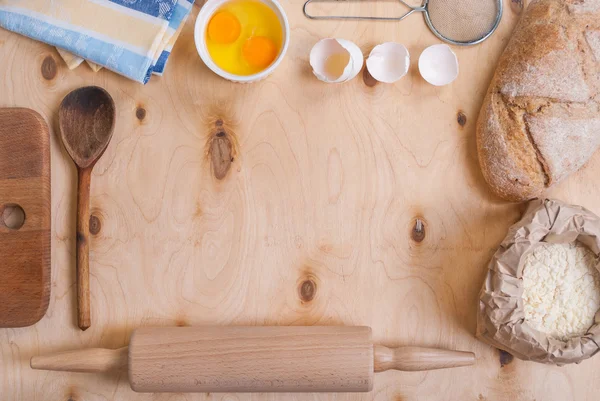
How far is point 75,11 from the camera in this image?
3.49 ft

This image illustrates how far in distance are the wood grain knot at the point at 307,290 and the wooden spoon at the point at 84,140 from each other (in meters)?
0.39

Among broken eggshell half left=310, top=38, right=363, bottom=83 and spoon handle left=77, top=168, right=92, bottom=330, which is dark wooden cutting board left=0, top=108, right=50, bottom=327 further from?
broken eggshell half left=310, top=38, right=363, bottom=83

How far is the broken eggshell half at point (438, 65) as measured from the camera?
3.43 ft

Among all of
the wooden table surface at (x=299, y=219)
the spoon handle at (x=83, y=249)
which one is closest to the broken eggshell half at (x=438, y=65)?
the wooden table surface at (x=299, y=219)

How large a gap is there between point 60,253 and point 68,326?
0.45ft

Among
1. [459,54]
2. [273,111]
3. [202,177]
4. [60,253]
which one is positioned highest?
[459,54]

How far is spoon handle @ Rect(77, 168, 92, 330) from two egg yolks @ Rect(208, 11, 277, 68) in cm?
34

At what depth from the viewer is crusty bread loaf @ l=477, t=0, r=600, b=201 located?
0.98 m

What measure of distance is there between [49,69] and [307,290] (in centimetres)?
65

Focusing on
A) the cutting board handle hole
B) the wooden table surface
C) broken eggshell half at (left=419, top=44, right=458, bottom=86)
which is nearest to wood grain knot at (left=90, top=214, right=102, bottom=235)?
the wooden table surface

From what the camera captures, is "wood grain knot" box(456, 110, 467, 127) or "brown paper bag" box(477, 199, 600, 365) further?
"wood grain knot" box(456, 110, 467, 127)

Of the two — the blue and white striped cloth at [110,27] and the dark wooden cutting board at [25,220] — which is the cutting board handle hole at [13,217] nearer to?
the dark wooden cutting board at [25,220]

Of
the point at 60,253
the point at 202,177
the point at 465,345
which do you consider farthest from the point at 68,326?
the point at 465,345

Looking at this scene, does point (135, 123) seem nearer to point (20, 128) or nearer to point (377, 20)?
point (20, 128)
